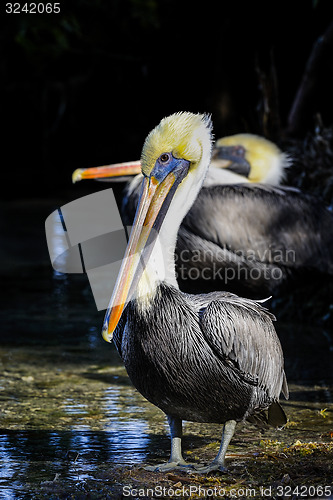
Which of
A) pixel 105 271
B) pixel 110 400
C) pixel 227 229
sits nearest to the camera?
pixel 110 400

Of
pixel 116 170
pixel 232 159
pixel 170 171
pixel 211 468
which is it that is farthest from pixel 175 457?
pixel 232 159

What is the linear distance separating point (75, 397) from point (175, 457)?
1298 mm

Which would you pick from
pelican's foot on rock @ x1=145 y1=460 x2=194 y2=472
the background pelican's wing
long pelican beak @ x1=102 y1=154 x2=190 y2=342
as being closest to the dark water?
pelican's foot on rock @ x1=145 y1=460 x2=194 y2=472

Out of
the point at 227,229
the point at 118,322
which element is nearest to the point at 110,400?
the point at 118,322

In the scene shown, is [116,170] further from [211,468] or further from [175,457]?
[211,468]

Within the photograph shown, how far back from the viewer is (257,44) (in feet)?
41.9

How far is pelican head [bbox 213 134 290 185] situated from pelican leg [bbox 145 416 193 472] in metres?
3.74

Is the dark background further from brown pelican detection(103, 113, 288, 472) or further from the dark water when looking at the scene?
brown pelican detection(103, 113, 288, 472)

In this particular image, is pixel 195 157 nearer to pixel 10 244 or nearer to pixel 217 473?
pixel 217 473

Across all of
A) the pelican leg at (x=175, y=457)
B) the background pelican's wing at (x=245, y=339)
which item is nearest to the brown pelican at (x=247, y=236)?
the background pelican's wing at (x=245, y=339)

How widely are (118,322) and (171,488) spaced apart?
2.28 feet

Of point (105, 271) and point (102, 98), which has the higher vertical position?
point (102, 98)

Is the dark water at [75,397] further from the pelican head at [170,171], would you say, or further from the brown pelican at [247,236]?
the pelican head at [170,171]

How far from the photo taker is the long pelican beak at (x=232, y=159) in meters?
7.13
